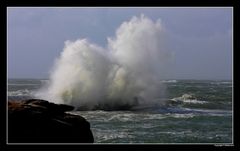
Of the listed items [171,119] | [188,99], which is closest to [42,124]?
[171,119]

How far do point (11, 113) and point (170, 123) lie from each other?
3317 millimetres

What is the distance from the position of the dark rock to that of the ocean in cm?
37

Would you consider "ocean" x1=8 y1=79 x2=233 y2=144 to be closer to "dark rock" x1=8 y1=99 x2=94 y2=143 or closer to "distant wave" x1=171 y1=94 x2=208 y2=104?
"distant wave" x1=171 y1=94 x2=208 y2=104

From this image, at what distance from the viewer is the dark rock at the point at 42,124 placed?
10578mm

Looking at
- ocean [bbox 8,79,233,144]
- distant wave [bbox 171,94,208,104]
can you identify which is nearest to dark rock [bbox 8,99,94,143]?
ocean [bbox 8,79,233,144]

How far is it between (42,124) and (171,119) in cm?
277

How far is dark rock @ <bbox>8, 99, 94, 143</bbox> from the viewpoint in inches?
416

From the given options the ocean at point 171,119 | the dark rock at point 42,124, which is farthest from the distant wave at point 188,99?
the dark rock at point 42,124

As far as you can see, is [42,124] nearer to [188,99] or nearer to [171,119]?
[171,119]

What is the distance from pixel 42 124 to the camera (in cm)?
1077

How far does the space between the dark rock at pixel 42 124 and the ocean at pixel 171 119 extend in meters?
0.37

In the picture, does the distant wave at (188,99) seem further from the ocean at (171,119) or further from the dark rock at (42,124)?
the dark rock at (42,124)
